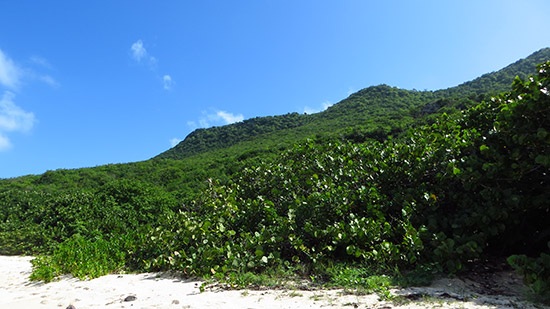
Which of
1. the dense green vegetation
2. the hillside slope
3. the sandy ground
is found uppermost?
the hillside slope

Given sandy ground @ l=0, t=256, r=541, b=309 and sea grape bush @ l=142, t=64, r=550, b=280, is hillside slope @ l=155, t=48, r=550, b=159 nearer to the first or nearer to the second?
sea grape bush @ l=142, t=64, r=550, b=280

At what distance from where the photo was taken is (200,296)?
4.09 metres

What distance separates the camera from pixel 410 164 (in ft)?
20.2

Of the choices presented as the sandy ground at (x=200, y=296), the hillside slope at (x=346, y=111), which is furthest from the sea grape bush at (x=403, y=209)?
the hillside slope at (x=346, y=111)

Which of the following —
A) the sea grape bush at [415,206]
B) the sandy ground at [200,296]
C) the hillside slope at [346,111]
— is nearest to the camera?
the sandy ground at [200,296]

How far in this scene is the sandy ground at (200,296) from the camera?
332cm

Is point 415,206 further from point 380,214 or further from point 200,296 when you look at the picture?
A: point 200,296

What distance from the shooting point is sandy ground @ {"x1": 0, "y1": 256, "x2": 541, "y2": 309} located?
3316 millimetres

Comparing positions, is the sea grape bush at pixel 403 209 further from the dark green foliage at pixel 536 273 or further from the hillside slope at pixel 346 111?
the hillside slope at pixel 346 111

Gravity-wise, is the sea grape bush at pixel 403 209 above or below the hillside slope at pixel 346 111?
below

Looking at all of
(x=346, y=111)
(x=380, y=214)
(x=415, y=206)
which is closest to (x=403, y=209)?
(x=415, y=206)

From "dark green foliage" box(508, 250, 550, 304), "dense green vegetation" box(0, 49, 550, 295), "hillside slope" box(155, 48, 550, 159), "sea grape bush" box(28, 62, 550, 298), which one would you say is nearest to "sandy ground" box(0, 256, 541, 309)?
"dark green foliage" box(508, 250, 550, 304)

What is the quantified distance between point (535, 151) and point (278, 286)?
4.08 m

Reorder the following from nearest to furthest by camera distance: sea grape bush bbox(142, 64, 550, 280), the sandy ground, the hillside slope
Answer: the sandy ground, sea grape bush bbox(142, 64, 550, 280), the hillside slope
